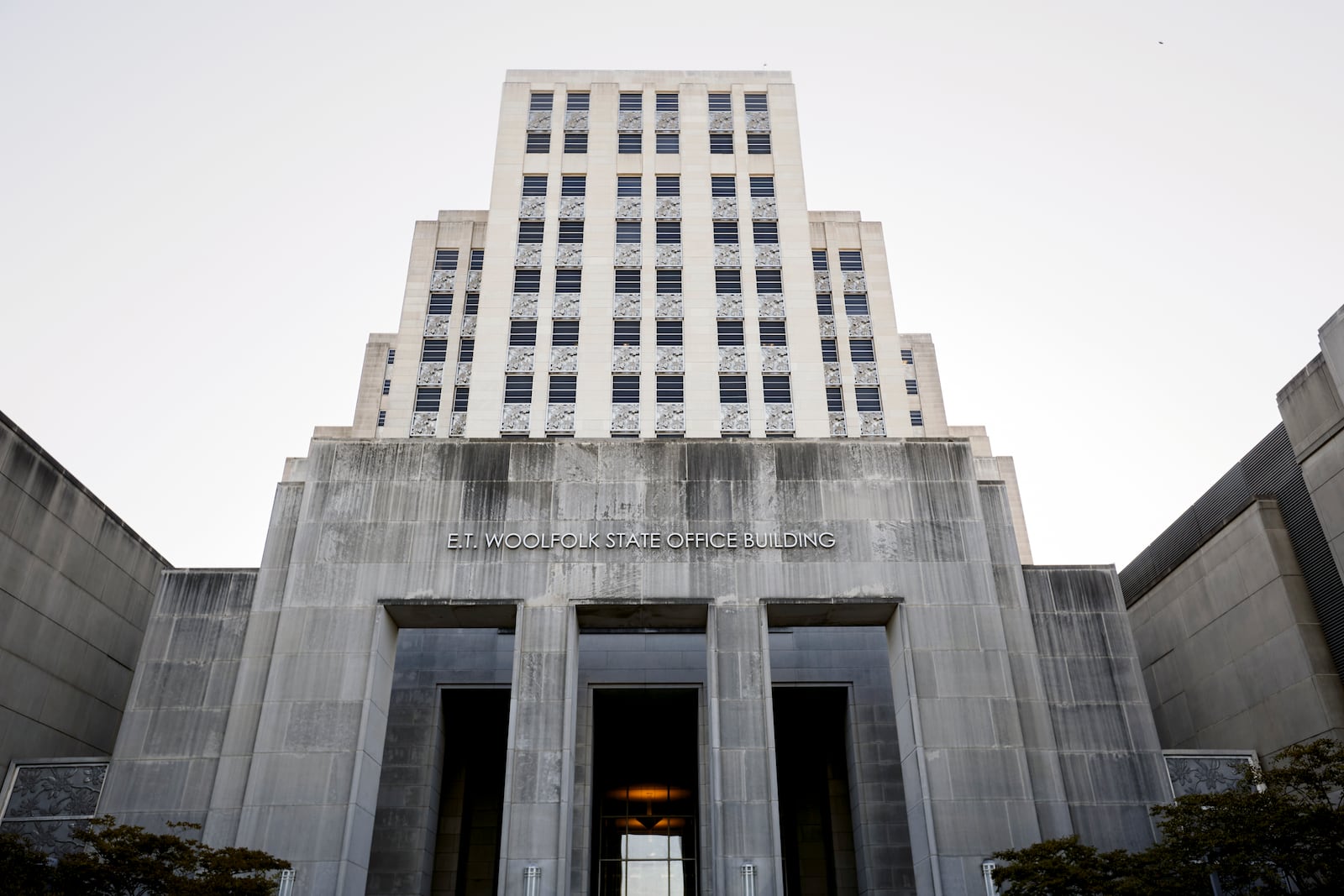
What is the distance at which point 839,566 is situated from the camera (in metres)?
26.0

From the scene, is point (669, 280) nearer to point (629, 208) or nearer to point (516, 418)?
point (629, 208)

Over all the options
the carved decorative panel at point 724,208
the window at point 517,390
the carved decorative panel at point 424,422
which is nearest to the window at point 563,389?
the window at point 517,390

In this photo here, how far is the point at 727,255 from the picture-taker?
160 ft

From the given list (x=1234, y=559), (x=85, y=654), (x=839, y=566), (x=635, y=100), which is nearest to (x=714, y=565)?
(x=839, y=566)

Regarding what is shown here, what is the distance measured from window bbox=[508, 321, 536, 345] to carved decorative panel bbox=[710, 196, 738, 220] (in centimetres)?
1113

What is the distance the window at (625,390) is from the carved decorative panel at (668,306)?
367cm

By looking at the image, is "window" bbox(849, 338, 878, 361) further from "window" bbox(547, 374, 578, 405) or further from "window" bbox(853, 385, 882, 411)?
"window" bbox(547, 374, 578, 405)

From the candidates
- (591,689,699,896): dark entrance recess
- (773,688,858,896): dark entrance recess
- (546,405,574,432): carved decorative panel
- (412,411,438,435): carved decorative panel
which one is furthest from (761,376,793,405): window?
(412,411,438,435): carved decorative panel

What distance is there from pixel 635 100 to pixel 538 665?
1509 inches

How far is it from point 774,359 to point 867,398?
683cm

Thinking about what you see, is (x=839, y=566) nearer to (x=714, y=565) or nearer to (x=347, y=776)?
(x=714, y=565)

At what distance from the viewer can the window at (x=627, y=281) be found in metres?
47.8

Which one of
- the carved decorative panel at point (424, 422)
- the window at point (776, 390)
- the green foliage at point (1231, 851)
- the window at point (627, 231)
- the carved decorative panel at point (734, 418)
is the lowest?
the green foliage at point (1231, 851)

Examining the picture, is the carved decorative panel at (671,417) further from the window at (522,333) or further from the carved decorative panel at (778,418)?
the window at (522,333)
